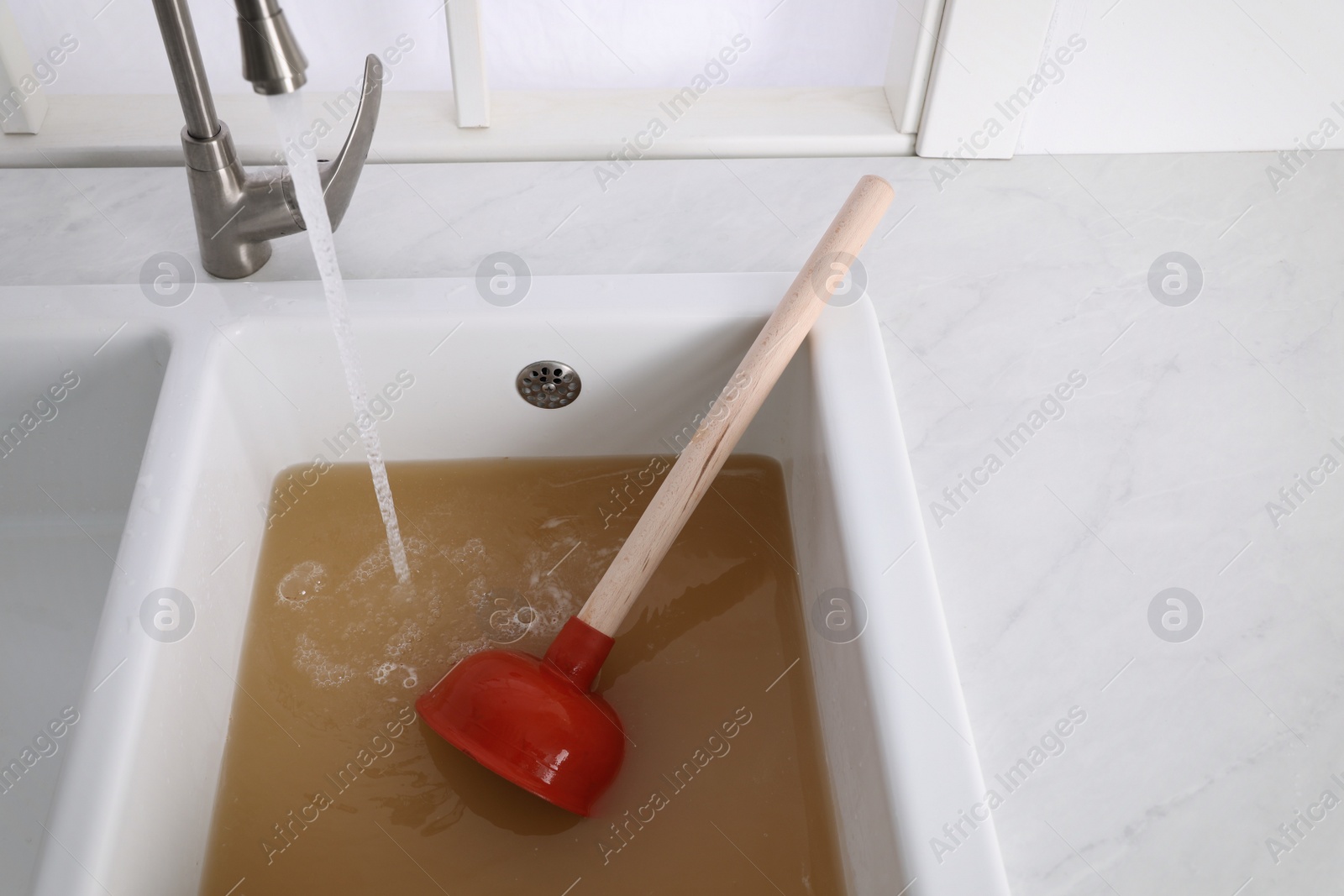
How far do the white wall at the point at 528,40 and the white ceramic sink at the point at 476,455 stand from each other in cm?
51

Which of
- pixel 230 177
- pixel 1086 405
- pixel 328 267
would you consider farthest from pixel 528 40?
pixel 1086 405

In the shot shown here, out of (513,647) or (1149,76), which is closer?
(513,647)

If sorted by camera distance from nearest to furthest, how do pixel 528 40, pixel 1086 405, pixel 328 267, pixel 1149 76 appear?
pixel 328 267, pixel 1086 405, pixel 1149 76, pixel 528 40

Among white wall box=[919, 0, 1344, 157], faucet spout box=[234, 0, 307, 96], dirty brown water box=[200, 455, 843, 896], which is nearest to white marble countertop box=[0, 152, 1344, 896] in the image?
white wall box=[919, 0, 1344, 157]

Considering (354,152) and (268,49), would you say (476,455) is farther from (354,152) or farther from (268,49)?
(268,49)

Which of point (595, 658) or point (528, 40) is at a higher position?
point (528, 40)

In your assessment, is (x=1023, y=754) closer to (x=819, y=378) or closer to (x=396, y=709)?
(x=819, y=378)

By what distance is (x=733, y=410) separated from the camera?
0.72 m

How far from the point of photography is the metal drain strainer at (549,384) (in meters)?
0.82

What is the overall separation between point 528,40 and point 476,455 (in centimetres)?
85

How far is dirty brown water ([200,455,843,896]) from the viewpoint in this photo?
0.66 metres

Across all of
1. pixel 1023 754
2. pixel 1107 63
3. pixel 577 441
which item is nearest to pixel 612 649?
pixel 577 441

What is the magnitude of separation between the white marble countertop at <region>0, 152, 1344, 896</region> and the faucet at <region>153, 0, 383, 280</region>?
0.15ft

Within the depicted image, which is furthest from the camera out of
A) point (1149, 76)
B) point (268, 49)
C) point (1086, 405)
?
point (1149, 76)
